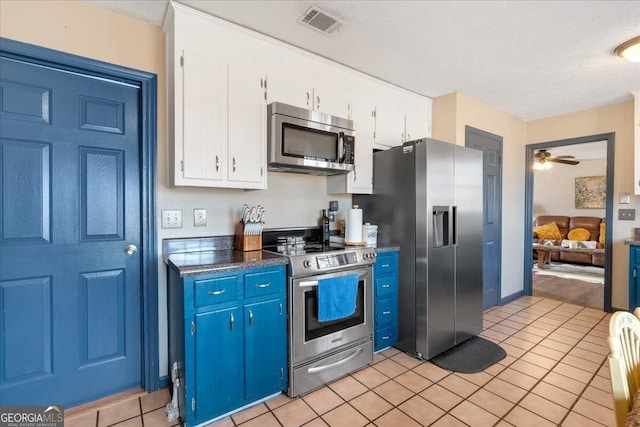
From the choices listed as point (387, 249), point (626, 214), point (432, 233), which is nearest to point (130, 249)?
point (387, 249)

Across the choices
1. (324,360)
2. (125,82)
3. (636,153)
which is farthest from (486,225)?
(125,82)

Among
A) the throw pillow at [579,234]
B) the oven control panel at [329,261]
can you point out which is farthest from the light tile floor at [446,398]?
the throw pillow at [579,234]

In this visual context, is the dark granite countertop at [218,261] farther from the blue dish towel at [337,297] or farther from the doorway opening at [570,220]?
the doorway opening at [570,220]

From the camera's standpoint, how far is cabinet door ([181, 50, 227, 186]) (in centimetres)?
→ 196

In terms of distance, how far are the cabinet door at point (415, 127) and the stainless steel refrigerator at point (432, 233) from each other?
0.63 meters

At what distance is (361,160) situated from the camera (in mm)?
2840

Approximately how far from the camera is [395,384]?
2.18 metres

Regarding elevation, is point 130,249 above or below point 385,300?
above

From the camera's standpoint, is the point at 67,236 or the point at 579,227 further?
the point at 579,227

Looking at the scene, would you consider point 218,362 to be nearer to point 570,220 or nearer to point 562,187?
point 570,220

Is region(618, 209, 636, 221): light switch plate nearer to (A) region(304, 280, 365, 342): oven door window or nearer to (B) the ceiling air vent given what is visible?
(A) region(304, 280, 365, 342): oven door window

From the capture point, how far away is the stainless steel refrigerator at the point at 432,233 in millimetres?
2516

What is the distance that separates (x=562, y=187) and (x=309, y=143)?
7.77m

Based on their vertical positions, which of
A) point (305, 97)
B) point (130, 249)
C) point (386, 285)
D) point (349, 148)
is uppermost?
point (305, 97)
